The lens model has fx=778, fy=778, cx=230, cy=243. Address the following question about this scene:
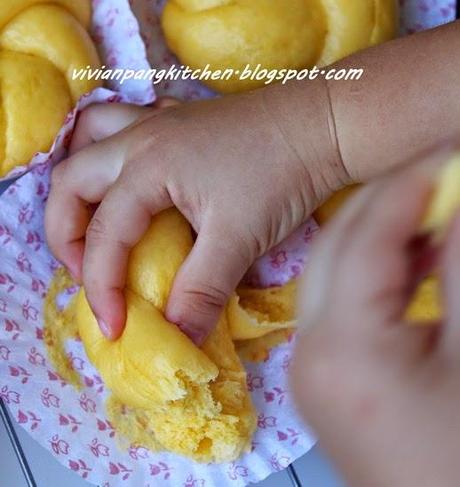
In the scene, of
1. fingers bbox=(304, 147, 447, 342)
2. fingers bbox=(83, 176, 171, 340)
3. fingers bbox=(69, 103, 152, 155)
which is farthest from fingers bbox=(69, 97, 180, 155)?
fingers bbox=(304, 147, 447, 342)

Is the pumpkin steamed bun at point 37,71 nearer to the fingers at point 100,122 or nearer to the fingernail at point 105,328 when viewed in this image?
the fingers at point 100,122

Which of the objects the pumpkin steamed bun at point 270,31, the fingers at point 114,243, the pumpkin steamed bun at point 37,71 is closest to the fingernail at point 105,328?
the fingers at point 114,243

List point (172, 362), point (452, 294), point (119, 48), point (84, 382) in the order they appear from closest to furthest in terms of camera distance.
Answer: point (452, 294)
point (172, 362)
point (84, 382)
point (119, 48)

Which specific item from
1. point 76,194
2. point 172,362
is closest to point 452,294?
point 172,362

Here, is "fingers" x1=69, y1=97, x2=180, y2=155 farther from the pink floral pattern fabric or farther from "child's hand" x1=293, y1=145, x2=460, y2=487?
"child's hand" x1=293, y1=145, x2=460, y2=487

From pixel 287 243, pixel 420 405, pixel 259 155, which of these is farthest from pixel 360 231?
pixel 287 243

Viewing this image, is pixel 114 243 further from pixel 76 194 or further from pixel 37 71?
pixel 37 71
